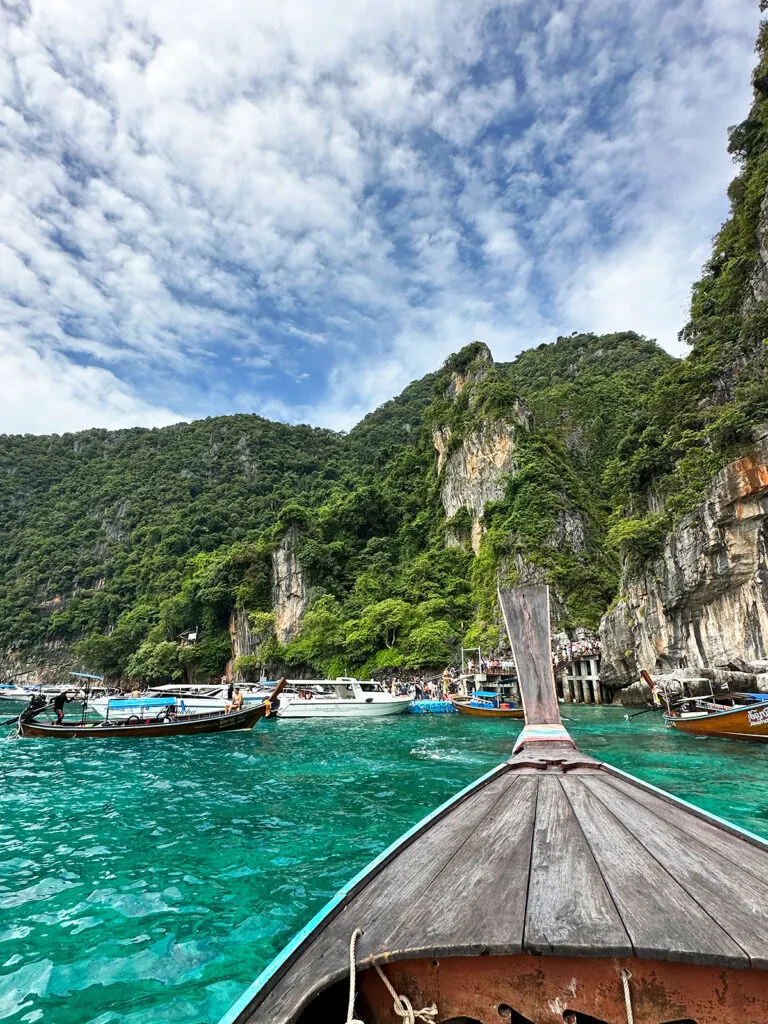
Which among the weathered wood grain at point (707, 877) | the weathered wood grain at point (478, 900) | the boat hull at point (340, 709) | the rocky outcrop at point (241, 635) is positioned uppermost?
the rocky outcrop at point (241, 635)

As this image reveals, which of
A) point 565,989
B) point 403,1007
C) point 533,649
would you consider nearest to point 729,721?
point 533,649

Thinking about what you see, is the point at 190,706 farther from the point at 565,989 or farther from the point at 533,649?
the point at 565,989

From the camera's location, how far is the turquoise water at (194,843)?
11.9ft

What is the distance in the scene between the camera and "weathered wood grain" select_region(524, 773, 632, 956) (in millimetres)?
1564

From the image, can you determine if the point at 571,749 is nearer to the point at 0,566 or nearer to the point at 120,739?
the point at 120,739

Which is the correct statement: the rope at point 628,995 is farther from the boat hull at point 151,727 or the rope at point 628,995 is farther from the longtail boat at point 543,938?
the boat hull at point 151,727

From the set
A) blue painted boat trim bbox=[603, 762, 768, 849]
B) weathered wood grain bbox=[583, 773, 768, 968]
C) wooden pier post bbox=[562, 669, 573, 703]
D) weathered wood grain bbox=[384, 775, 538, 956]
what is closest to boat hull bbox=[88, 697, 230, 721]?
wooden pier post bbox=[562, 669, 573, 703]

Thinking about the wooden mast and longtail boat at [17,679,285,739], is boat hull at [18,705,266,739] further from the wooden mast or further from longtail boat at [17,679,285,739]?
the wooden mast

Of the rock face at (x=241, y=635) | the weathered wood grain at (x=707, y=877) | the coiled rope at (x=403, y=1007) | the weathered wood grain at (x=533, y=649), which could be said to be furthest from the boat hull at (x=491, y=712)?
the rock face at (x=241, y=635)

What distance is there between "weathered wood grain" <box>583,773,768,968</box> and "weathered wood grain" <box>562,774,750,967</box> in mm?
37

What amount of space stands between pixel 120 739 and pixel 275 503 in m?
53.4

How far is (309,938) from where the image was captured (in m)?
1.94

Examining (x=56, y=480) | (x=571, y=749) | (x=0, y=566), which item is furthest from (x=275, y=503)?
(x=571, y=749)

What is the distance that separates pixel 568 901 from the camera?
1877 millimetres
